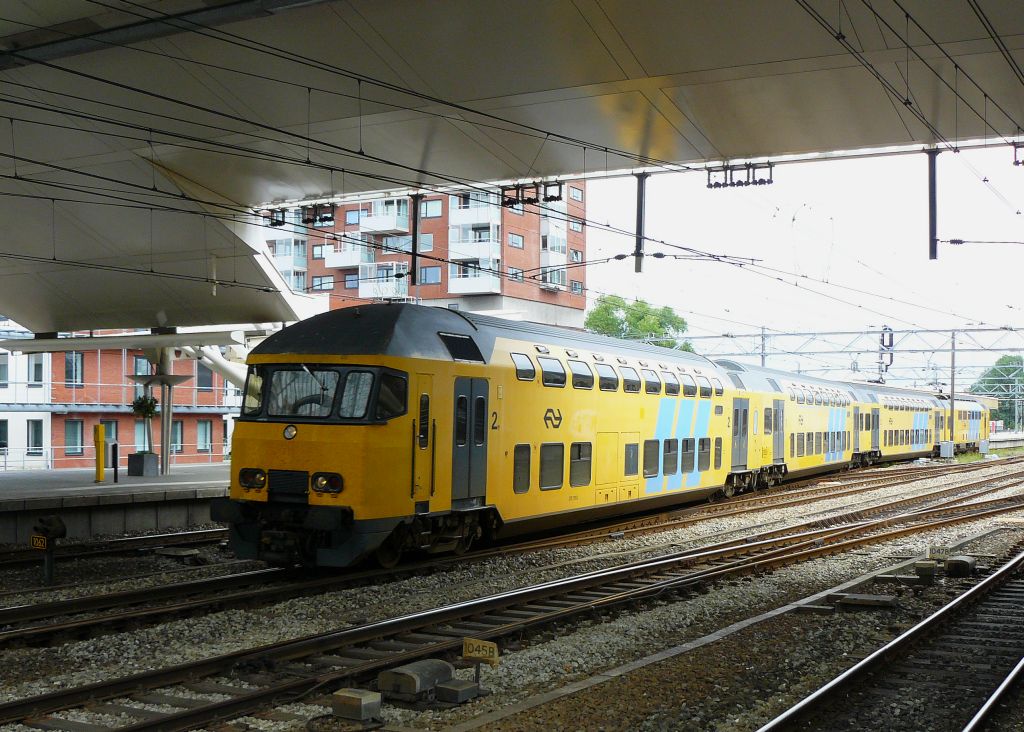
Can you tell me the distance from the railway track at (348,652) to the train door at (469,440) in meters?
2.03

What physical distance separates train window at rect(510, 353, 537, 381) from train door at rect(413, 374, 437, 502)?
226 centimetres

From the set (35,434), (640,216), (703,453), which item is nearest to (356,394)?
A: (640,216)

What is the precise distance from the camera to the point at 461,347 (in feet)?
47.0

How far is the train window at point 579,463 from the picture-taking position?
1703cm

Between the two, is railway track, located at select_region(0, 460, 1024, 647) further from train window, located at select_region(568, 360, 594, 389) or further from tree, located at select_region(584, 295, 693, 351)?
tree, located at select_region(584, 295, 693, 351)

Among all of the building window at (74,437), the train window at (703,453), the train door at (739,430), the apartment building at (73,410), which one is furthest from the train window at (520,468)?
the building window at (74,437)

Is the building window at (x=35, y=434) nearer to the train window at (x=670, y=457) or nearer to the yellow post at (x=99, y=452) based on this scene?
the yellow post at (x=99, y=452)

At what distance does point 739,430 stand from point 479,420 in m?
11.9

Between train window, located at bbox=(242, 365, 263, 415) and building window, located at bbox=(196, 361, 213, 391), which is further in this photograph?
building window, located at bbox=(196, 361, 213, 391)

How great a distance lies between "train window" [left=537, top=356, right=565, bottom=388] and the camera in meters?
16.2

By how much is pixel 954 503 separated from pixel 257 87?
62.9ft

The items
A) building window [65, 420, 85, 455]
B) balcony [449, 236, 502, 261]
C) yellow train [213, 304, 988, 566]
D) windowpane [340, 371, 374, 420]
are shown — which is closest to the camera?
yellow train [213, 304, 988, 566]

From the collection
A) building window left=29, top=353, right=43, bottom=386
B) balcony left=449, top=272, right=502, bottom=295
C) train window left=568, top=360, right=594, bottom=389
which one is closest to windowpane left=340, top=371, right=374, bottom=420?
train window left=568, top=360, right=594, bottom=389

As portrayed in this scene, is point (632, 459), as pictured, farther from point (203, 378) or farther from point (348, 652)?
point (203, 378)
